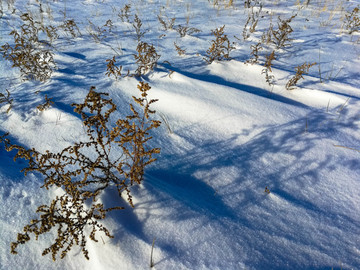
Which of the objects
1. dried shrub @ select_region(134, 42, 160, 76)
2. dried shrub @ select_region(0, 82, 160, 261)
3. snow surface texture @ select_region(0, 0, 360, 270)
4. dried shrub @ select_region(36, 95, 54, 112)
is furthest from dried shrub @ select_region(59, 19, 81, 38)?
dried shrub @ select_region(0, 82, 160, 261)

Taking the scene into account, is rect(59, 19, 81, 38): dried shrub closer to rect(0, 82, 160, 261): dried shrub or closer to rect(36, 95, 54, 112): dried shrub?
rect(36, 95, 54, 112): dried shrub

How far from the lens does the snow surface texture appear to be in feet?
3.82

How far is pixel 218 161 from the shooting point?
175 centimetres

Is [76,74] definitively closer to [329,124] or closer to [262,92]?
[262,92]

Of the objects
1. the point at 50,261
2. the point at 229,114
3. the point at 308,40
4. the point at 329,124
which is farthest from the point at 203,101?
the point at 308,40

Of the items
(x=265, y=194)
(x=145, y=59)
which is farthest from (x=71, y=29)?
(x=265, y=194)

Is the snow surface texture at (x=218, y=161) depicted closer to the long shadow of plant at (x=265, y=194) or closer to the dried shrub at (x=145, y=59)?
the long shadow of plant at (x=265, y=194)

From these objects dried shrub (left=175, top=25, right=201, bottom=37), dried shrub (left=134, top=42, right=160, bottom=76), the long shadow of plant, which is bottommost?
the long shadow of plant

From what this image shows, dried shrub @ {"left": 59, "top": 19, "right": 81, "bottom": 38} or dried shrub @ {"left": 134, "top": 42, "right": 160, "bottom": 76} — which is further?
dried shrub @ {"left": 59, "top": 19, "right": 81, "bottom": 38}

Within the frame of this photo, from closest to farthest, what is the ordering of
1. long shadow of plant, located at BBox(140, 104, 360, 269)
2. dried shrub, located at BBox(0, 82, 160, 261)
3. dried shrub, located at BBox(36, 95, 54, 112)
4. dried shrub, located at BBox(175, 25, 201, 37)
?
1. dried shrub, located at BBox(0, 82, 160, 261)
2. long shadow of plant, located at BBox(140, 104, 360, 269)
3. dried shrub, located at BBox(36, 95, 54, 112)
4. dried shrub, located at BBox(175, 25, 201, 37)

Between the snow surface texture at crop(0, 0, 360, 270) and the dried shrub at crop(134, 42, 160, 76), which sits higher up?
the dried shrub at crop(134, 42, 160, 76)

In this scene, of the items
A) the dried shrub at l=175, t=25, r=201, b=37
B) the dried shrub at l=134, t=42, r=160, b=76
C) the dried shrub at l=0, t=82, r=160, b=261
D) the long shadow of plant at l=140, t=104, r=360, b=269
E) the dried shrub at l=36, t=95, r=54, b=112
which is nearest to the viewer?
the dried shrub at l=0, t=82, r=160, b=261

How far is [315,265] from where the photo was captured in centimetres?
117

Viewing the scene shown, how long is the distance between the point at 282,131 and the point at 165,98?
1.19m
